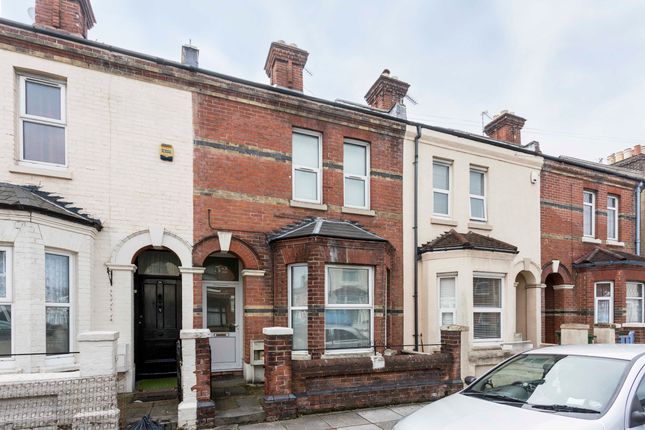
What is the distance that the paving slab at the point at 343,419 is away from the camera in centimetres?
534

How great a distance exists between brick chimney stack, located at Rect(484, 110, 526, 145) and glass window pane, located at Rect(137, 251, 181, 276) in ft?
33.3

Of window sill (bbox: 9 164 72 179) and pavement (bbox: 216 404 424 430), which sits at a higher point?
window sill (bbox: 9 164 72 179)

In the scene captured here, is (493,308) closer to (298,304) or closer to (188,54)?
(298,304)

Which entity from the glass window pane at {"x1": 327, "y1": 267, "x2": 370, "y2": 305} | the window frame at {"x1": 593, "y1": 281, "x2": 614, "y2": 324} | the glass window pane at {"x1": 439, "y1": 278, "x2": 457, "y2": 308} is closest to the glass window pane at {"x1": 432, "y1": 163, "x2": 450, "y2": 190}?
the glass window pane at {"x1": 439, "y1": 278, "x2": 457, "y2": 308}

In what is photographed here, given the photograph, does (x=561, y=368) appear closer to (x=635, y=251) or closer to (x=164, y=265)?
(x=164, y=265)

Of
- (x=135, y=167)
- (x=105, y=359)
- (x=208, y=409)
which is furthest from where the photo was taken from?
(x=135, y=167)

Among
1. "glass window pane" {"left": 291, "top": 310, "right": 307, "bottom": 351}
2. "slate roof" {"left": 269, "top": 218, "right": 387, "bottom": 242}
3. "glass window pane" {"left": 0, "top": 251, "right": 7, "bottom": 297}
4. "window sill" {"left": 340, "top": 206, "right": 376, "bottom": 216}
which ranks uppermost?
"window sill" {"left": 340, "top": 206, "right": 376, "bottom": 216}

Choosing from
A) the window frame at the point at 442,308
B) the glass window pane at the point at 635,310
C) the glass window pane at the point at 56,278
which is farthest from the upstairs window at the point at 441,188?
the glass window pane at the point at 56,278

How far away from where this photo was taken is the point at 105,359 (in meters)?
4.68

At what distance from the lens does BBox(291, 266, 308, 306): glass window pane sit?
7391mm

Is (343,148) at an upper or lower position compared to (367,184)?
upper

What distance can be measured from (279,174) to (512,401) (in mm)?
5742

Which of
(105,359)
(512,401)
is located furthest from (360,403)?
(105,359)

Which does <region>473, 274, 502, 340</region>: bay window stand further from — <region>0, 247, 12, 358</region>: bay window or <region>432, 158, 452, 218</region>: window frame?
<region>0, 247, 12, 358</region>: bay window
